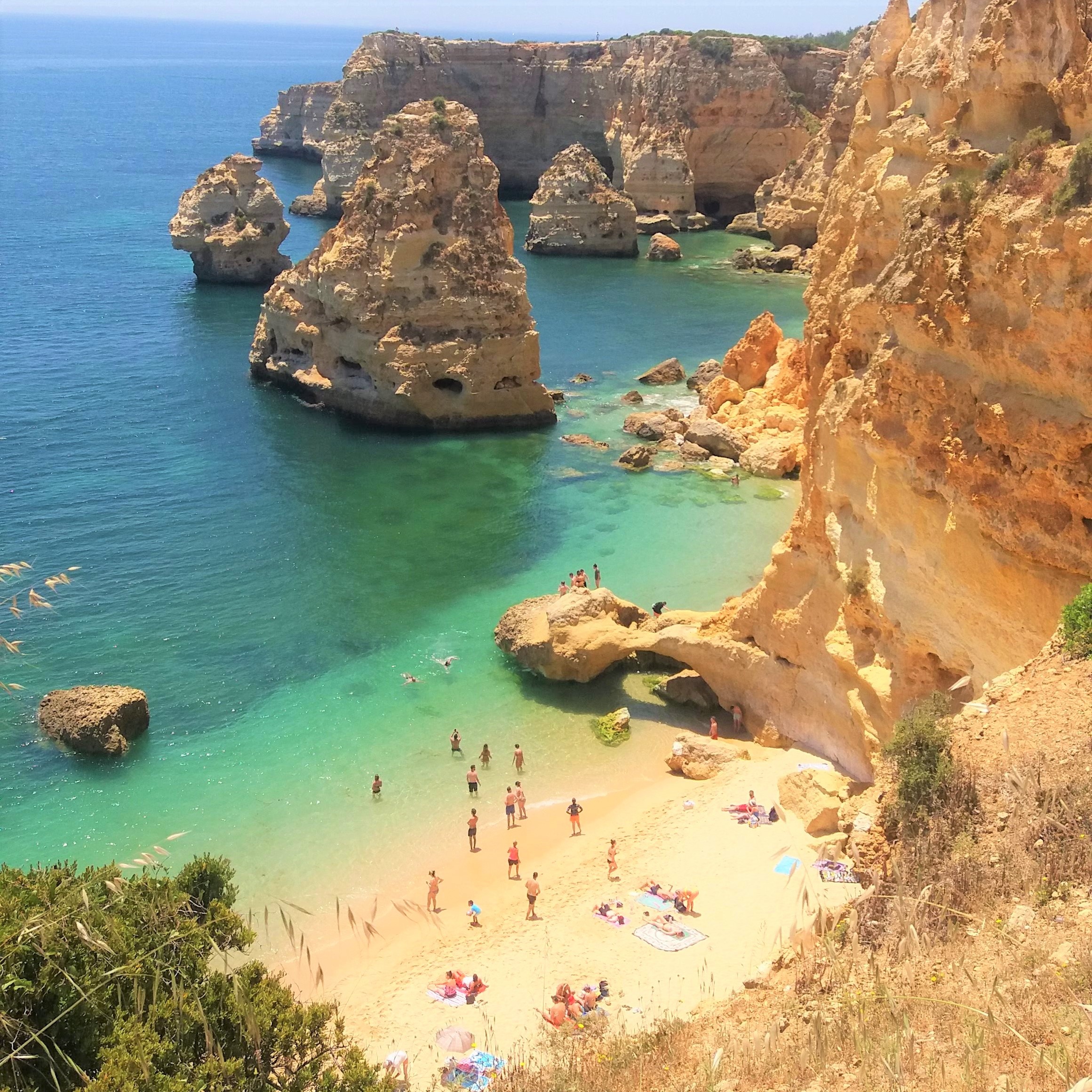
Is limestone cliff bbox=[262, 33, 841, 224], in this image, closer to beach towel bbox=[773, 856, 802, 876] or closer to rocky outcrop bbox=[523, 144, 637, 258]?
rocky outcrop bbox=[523, 144, 637, 258]

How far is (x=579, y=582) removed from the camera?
2748cm

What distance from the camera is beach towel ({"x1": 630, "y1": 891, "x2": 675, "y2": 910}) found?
58.9 ft

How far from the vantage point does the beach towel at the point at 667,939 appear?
55.2 ft

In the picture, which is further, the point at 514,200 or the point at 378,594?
the point at 514,200

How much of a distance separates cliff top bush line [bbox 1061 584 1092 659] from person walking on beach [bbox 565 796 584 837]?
9.88m

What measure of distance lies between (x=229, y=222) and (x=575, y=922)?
Answer: 2185 inches

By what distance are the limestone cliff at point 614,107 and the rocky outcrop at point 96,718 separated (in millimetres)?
67782

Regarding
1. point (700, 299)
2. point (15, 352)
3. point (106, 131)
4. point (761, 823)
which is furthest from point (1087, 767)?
point (106, 131)

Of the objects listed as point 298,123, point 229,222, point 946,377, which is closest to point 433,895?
point 946,377

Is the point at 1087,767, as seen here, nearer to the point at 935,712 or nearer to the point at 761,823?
the point at 935,712

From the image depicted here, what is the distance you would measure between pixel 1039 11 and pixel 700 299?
163 feet

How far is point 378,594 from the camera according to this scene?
2992cm

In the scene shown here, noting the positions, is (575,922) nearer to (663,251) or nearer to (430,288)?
(430,288)

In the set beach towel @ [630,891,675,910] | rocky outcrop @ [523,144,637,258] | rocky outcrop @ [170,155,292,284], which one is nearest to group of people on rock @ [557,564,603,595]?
beach towel @ [630,891,675,910]
